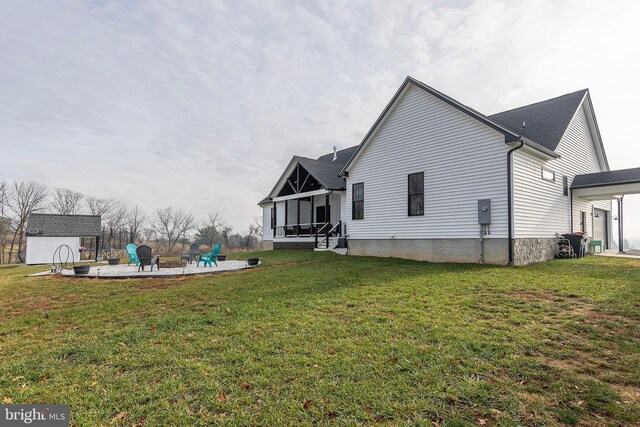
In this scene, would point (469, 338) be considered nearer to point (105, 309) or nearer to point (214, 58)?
point (105, 309)

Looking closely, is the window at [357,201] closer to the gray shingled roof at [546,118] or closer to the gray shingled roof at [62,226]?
the gray shingled roof at [546,118]

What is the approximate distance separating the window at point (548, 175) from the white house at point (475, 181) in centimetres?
4

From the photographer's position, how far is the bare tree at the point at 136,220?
1626 inches

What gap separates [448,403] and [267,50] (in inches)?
497

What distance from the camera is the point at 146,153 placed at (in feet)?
75.9

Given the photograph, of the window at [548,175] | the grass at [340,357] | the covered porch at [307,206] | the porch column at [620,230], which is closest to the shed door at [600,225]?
the porch column at [620,230]

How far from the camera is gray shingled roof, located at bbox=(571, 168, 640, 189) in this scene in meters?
12.1

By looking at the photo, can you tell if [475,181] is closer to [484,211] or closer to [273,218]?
[484,211]

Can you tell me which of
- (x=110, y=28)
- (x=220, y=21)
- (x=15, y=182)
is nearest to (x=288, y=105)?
(x=220, y=21)

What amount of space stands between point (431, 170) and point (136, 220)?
4221cm

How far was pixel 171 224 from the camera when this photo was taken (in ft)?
144

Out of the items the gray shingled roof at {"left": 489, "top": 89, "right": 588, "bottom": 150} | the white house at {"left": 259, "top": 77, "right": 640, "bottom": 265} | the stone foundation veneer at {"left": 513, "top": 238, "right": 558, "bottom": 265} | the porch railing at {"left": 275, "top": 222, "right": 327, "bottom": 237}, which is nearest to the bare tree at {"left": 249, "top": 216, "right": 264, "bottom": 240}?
the porch railing at {"left": 275, "top": 222, "right": 327, "bottom": 237}

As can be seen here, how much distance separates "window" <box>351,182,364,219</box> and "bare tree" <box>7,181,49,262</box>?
38.4 meters

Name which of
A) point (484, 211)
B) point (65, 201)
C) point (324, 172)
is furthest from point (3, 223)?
point (484, 211)
